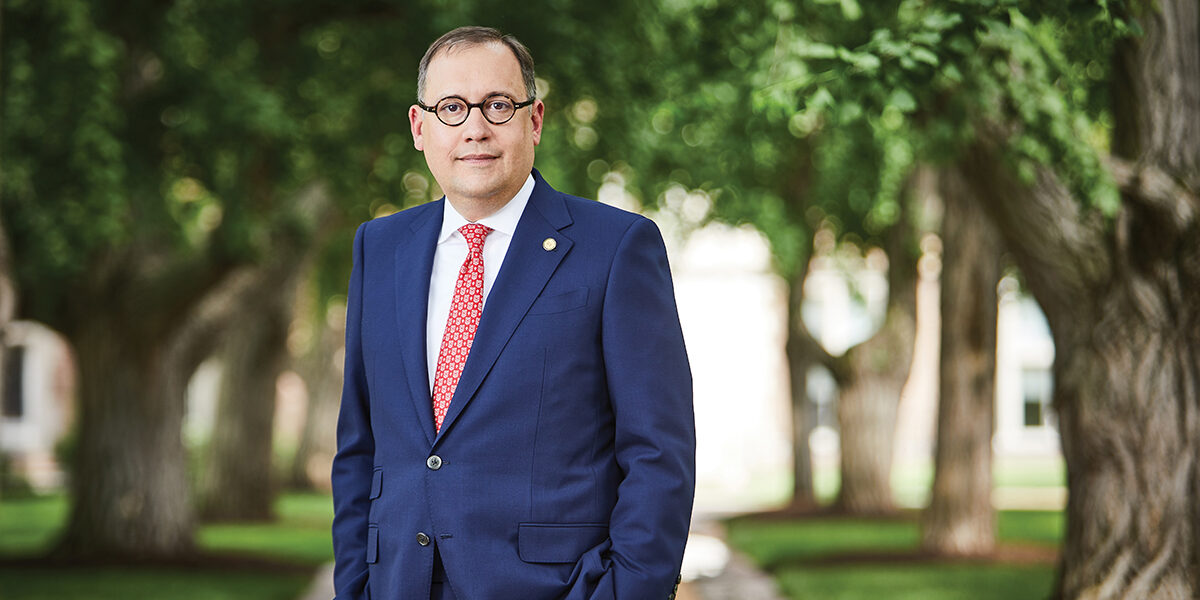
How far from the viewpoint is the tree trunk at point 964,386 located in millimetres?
14461

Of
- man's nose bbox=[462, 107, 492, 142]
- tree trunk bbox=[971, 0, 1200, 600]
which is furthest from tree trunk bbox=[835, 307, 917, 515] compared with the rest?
man's nose bbox=[462, 107, 492, 142]

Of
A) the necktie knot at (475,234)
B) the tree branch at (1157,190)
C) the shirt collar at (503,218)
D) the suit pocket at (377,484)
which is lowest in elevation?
the suit pocket at (377,484)

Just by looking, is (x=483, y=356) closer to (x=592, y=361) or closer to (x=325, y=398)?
(x=592, y=361)

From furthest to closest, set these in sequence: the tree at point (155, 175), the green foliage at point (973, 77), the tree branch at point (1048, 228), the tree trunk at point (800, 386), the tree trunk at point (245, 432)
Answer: the tree trunk at point (800, 386)
the tree trunk at point (245, 432)
the tree at point (155, 175)
the tree branch at point (1048, 228)
the green foliage at point (973, 77)

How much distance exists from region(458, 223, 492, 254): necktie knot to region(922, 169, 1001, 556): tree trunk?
11955 millimetres

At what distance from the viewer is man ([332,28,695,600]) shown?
2.96 meters

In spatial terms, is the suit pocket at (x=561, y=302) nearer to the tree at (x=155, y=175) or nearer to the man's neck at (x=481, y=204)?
the man's neck at (x=481, y=204)

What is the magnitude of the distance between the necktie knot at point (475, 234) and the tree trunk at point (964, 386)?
11955 mm

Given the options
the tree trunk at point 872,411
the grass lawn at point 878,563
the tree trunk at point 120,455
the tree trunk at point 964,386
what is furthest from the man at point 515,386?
the tree trunk at point 872,411

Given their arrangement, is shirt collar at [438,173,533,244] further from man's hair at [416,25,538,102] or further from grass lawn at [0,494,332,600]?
grass lawn at [0,494,332,600]

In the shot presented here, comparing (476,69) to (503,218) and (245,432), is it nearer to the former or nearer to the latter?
(503,218)

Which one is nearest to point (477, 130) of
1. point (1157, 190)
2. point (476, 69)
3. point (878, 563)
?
point (476, 69)

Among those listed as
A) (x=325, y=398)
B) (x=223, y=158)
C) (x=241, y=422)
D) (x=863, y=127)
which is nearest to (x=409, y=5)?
(x=223, y=158)

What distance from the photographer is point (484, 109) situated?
10.1ft
